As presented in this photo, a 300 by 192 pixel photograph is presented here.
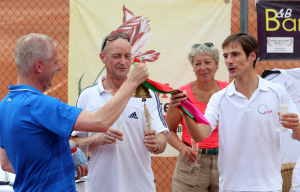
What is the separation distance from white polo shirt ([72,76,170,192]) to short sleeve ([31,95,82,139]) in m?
0.71

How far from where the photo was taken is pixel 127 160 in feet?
7.04

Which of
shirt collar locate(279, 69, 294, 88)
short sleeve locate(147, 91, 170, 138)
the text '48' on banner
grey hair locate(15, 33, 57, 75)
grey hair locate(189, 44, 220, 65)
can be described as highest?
the text '48' on banner

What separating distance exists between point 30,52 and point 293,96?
3093mm

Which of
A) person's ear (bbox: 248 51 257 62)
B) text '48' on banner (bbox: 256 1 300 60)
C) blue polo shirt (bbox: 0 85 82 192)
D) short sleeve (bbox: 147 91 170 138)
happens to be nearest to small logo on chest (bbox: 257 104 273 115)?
person's ear (bbox: 248 51 257 62)

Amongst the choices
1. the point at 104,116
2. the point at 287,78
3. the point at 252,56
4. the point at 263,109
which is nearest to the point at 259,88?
the point at 263,109

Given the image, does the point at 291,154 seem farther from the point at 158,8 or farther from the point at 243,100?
the point at 158,8

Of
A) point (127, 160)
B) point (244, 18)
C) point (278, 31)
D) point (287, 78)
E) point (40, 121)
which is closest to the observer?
point (40, 121)

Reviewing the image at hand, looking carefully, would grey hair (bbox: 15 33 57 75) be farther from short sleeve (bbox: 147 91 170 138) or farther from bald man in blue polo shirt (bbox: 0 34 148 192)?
short sleeve (bbox: 147 91 170 138)

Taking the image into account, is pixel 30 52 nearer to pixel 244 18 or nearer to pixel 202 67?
pixel 202 67

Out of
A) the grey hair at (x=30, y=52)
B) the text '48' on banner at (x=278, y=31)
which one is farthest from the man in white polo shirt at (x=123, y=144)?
the text '48' on banner at (x=278, y=31)

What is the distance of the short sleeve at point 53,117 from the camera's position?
1445 millimetres

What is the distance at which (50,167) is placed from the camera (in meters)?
1.51

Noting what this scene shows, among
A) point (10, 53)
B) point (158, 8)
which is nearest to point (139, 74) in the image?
point (158, 8)

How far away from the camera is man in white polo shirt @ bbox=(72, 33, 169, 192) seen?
2100mm
